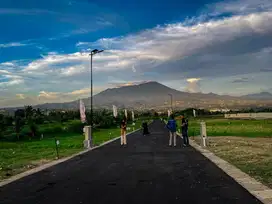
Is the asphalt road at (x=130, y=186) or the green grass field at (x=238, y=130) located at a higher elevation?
the asphalt road at (x=130, y=186)

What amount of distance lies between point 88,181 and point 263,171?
573 cm

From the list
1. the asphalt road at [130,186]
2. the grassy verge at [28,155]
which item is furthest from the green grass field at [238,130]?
the asphalt road at [130,186]

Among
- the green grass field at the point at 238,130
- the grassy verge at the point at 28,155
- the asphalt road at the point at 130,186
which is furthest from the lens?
the green grass field at the point at 238,130

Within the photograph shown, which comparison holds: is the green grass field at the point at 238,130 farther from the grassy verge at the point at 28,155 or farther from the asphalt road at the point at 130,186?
the asphalt road at the point at 130,186

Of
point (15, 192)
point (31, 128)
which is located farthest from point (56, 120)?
point (15, 192)

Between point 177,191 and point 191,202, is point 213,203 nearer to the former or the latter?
point 191,202

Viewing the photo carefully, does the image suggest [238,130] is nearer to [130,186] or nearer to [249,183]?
[249,183]

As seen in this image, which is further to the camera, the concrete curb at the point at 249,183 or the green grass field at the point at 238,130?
the green grass field at the point at 238,130

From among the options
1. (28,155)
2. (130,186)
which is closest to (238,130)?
(28,155)

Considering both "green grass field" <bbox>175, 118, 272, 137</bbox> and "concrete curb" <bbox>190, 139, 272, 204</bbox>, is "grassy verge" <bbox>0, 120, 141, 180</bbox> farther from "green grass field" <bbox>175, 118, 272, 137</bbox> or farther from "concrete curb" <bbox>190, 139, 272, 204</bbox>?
"green grass field" <bbox>175, 118, 272, 137</bbox>

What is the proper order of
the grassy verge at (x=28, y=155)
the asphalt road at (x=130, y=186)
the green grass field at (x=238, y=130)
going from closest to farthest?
the asphalt road at (x=130, y=186) → the grassy verge at (x=28, y=155) → the green grass field at (x=238, y=130)

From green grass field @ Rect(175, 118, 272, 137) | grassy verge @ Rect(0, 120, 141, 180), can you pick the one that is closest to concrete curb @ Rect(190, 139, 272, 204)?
grassy verge @ Rect(0, 120, 141, 180)

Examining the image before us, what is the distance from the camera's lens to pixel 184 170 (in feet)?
44.2

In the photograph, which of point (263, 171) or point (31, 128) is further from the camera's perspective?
point (31, 128)
